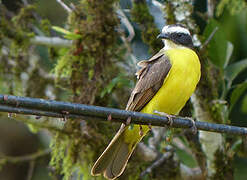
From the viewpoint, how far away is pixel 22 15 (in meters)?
5.25

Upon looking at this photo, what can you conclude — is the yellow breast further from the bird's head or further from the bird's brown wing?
the bird's head

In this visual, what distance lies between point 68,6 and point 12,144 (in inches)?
126

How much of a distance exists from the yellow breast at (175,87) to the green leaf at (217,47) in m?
1.06

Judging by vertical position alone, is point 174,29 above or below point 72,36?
above

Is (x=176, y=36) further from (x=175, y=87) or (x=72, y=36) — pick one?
(x=72, y=36)

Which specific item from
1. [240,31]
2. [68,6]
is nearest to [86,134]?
[68,6]

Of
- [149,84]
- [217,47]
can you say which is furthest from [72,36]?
[217,47]

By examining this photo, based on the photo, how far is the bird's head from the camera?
3879 mm

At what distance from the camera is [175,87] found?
11.0 ft

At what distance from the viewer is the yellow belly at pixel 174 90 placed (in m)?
3.37

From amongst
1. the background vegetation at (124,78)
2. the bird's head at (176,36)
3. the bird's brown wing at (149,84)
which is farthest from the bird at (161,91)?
the background vegetation at (124,78)

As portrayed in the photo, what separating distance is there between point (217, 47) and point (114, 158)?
1938mm

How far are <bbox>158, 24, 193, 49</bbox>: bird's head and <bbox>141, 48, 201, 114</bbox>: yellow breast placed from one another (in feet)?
Result: 1.46

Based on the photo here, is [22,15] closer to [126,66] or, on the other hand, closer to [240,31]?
[126,66]
